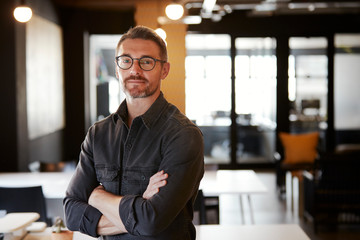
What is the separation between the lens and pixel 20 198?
4027 millimetres

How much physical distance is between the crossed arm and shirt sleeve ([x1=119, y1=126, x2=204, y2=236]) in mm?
26

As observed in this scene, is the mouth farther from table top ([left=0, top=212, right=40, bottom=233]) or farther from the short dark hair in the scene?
table top ([left=0, top=212, right=40, bottom=233])

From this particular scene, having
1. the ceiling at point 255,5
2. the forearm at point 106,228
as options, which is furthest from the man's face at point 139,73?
the ceiling at point 255,5

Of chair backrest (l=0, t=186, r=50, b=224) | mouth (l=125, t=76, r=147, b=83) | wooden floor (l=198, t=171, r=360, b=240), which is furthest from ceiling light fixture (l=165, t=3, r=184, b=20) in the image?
mouth (l=125, t=76, r=147, b=83)

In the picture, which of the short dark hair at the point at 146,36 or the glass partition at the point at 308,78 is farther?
the glass partition at the point at 308,78

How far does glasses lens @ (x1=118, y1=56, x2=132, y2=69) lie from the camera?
6.67 feet

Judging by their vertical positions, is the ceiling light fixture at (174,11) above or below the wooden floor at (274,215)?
above

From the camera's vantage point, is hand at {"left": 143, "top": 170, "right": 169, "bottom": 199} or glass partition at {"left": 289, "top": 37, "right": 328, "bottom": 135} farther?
glass partition at {"left": 289, "top": 37, "right": 328, "bottom": 135}

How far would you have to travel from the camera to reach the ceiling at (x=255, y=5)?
8891 millimetres

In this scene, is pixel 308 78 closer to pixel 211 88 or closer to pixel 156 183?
pixel 211 88

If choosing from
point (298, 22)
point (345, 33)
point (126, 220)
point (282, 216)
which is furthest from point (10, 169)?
point (345, 33)

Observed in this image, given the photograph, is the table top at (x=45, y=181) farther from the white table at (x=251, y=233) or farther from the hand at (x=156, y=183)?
the hand at (x=156, y=183)

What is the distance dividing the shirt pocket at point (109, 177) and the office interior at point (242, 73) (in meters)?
7.33

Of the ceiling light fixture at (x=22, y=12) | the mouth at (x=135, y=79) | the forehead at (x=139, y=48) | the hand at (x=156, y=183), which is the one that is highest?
the ceiling light fixture at (x=22, y=12)
